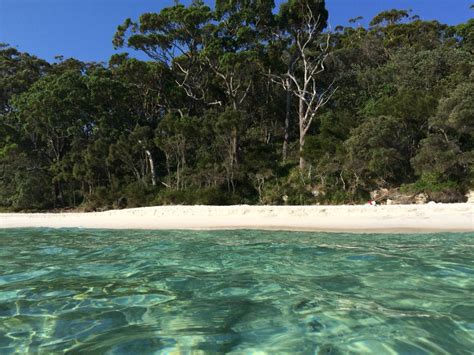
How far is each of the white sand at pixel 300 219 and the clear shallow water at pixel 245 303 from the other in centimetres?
523

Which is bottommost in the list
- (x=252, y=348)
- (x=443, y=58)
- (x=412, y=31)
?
(x=252, y=348)

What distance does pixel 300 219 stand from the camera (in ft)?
45.2

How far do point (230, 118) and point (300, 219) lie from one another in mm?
12491

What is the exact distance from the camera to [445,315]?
3168 millimetres

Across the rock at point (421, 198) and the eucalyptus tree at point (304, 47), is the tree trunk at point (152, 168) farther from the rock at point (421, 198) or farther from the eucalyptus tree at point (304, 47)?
the rock at point (421, 198)

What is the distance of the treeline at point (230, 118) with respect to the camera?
69.6 feet

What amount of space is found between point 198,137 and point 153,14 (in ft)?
35.9

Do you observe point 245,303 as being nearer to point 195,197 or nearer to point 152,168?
point 195,197

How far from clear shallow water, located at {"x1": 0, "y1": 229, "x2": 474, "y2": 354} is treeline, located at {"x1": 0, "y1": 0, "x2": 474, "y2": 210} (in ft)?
51.0

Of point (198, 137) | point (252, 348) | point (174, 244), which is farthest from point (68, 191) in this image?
point (252, 348)

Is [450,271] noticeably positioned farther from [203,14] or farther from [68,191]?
[68,191]

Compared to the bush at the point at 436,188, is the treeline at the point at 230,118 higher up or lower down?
higher up

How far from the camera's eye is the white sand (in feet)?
37.8

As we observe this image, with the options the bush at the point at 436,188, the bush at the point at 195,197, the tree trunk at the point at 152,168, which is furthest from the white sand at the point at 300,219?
the tree trunk at the point at 152,168
